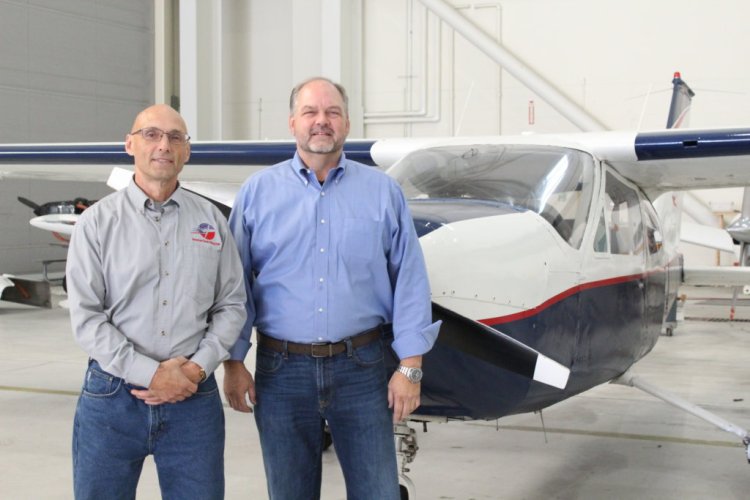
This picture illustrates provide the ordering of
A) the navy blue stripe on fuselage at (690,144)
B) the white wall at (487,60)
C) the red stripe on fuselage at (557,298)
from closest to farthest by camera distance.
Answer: the red stripe on fuselage at (557,298) → the navy blue stripe on fuselage at (690,144) → the white wall at (487,60)

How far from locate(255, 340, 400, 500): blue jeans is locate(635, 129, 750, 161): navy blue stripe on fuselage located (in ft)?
9.43

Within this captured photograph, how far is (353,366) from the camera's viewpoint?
2539mm

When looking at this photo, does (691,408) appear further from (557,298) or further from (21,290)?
(21,290)

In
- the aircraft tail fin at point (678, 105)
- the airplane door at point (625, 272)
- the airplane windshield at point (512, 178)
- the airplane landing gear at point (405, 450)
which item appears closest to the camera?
the airplane landing gear at point (405, 450)

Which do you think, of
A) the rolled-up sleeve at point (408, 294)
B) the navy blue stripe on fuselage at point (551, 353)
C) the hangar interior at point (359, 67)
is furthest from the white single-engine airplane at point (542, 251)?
the hangar interior at point (359, 67)

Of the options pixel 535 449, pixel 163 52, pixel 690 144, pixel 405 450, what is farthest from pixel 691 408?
pixel 163 52

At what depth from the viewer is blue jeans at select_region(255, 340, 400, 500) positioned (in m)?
2.53

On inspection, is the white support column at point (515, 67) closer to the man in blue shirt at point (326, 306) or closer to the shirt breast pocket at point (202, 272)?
the man in blue shirt at point (326, 306)

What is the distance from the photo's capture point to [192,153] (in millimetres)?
7004

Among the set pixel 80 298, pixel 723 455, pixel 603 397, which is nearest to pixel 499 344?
pixel 80 298

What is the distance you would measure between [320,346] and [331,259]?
243 millimetres

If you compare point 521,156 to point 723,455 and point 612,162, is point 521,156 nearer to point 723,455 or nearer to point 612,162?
point 612,162

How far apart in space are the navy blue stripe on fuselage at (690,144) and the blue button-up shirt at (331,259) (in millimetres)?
2732

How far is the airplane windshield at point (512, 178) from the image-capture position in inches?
151
